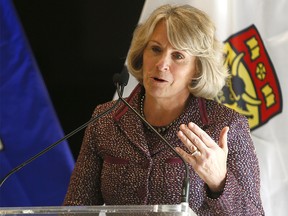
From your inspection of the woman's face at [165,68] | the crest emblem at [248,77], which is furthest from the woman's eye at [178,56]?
the crest emblem at [248,77]

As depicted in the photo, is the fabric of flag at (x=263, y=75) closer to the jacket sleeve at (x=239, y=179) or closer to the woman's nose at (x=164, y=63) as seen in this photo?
the jacket sleeve at (x=239, y=179)

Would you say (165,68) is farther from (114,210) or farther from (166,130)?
(114,210)

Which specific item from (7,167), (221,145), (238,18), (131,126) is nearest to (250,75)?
(238,18)

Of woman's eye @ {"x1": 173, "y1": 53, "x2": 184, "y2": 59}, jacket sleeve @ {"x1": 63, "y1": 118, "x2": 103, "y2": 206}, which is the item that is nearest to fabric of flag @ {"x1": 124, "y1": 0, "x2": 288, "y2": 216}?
woman's eye @ {"x1": 173, "y1": 53, "x2": 184, "y2": 59}

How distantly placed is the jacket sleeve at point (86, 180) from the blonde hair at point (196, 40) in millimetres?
335

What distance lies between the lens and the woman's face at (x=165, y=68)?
5.94 feet

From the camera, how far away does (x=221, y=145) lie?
1582 mm

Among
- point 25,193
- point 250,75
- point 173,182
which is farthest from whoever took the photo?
point 25,193

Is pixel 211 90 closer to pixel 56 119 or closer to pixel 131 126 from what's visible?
pixel 131 126

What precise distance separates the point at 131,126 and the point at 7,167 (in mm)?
816

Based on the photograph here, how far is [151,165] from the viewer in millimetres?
1763

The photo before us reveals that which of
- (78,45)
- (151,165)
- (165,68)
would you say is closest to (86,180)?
(151,165)

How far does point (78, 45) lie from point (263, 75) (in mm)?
784

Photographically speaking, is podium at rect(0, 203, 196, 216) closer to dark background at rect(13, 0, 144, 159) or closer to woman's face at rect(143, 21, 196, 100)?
woman's face at rect(143, 21, 196, 100)
